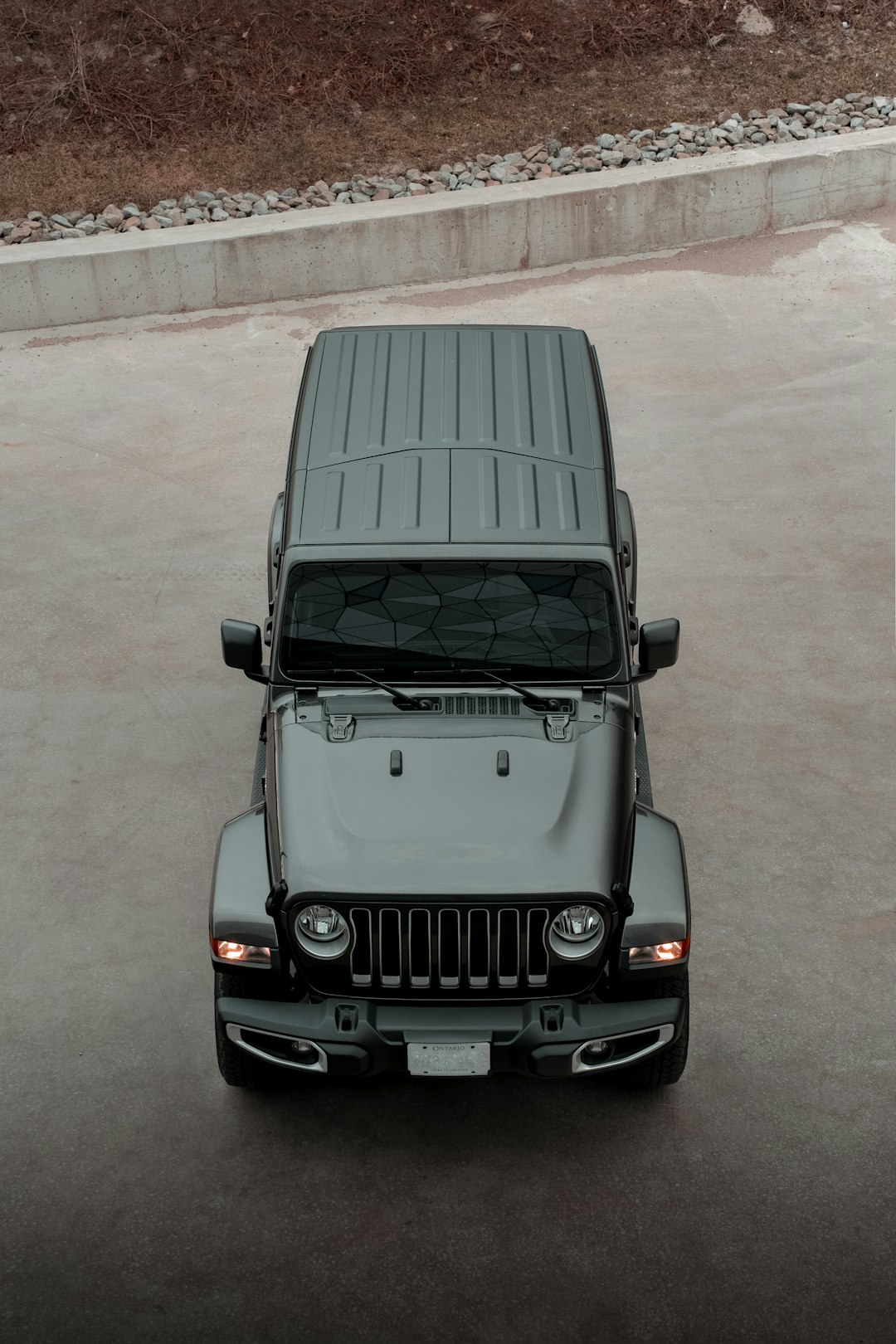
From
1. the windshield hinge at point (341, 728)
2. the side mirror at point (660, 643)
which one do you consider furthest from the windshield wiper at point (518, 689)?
the side mirror at point (660, 643)

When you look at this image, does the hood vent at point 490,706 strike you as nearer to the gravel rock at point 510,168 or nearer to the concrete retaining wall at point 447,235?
the concrete retaining wall at point 447,235

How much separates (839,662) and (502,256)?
23.2ft

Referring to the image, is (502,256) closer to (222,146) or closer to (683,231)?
(683,231)

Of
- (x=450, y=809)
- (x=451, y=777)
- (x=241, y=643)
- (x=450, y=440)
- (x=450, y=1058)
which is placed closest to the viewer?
(x=450, y=1058)

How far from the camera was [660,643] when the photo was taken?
586 centimetres

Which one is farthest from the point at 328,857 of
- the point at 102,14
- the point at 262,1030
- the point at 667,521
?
the point at 102,14

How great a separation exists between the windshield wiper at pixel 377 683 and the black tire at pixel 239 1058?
1.27 metres

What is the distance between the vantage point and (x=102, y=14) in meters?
15.7

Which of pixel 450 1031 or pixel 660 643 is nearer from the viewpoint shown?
pixel 450 1031

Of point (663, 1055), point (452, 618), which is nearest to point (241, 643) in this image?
point (452, 618)

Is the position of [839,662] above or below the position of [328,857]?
below

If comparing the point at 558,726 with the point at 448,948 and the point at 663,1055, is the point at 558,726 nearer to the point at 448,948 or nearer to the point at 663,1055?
the point at 448,948

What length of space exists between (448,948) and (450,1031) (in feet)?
0.99

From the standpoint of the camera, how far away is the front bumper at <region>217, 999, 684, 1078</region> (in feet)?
16.2
